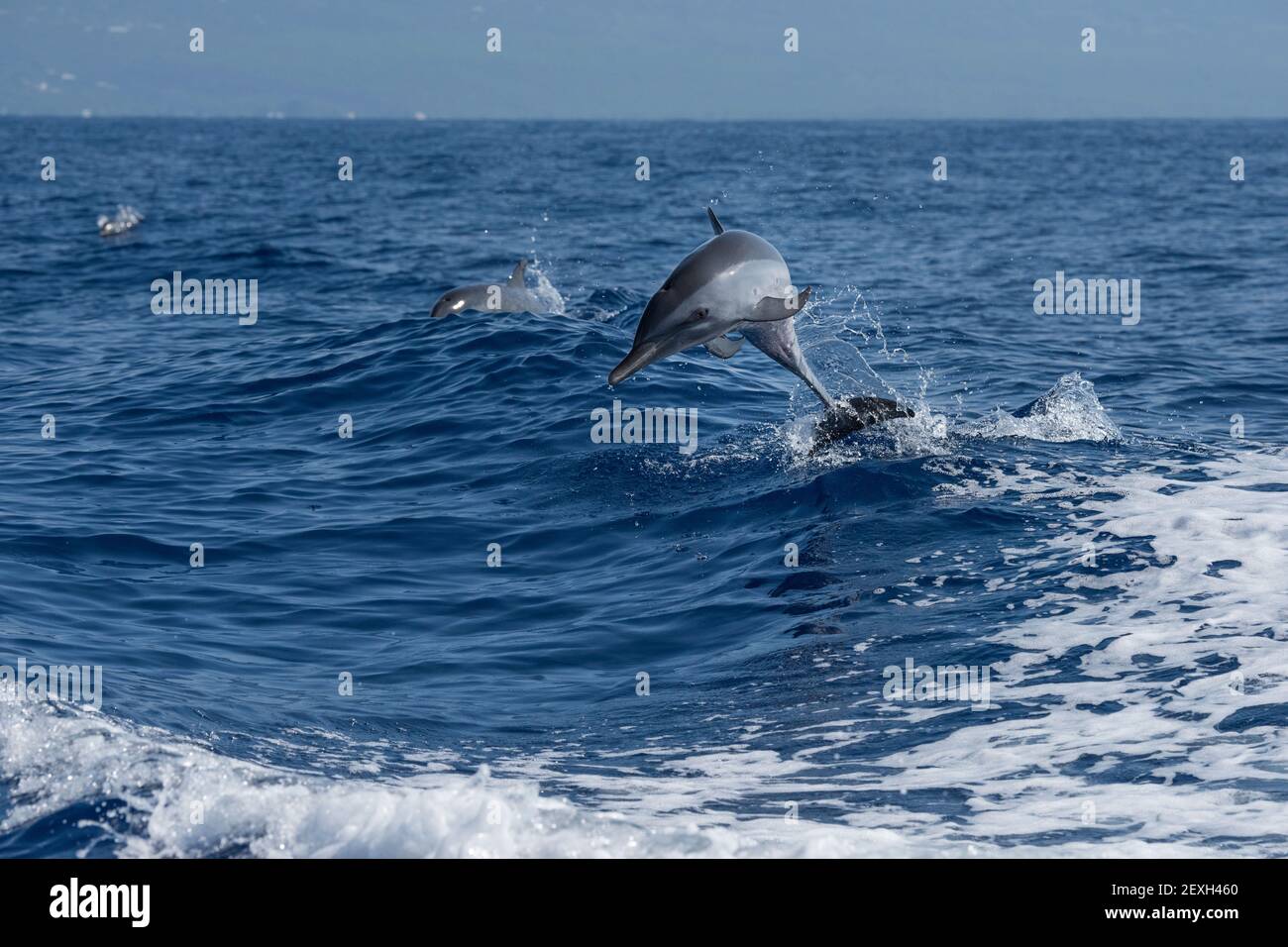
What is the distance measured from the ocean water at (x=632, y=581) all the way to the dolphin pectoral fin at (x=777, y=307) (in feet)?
7.56

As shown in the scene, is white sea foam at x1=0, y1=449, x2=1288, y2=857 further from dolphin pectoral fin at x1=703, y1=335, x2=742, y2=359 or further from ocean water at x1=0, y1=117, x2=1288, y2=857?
dolphin pectoral fin at x1=703, y1=335, x2=742, y2=359

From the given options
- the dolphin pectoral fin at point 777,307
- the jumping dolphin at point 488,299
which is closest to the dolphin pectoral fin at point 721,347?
the dolphin pectoral fin at point 777,307

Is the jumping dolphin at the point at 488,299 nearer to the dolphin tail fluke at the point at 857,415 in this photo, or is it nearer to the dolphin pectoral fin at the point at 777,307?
the dolphin tail fluke at the point at 857,415

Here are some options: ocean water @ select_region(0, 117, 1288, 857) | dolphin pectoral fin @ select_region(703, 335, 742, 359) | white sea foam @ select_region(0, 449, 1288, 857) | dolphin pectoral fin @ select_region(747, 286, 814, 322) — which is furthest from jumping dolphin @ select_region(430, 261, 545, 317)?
white sea foam @ select_region(0, 449, 1288, 857)

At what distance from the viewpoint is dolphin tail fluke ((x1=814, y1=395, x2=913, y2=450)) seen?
14.5 meters

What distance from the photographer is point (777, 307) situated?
9.66 m

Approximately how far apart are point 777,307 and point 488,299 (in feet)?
43.4

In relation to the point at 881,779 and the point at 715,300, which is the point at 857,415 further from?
the point at 881,779

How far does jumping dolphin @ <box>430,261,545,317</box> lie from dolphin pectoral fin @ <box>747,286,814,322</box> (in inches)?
507

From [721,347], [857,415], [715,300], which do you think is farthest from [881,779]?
[857,415]

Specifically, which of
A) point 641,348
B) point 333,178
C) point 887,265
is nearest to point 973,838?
point 641,348

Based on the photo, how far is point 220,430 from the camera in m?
17.1

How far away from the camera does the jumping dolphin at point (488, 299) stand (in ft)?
72.7
